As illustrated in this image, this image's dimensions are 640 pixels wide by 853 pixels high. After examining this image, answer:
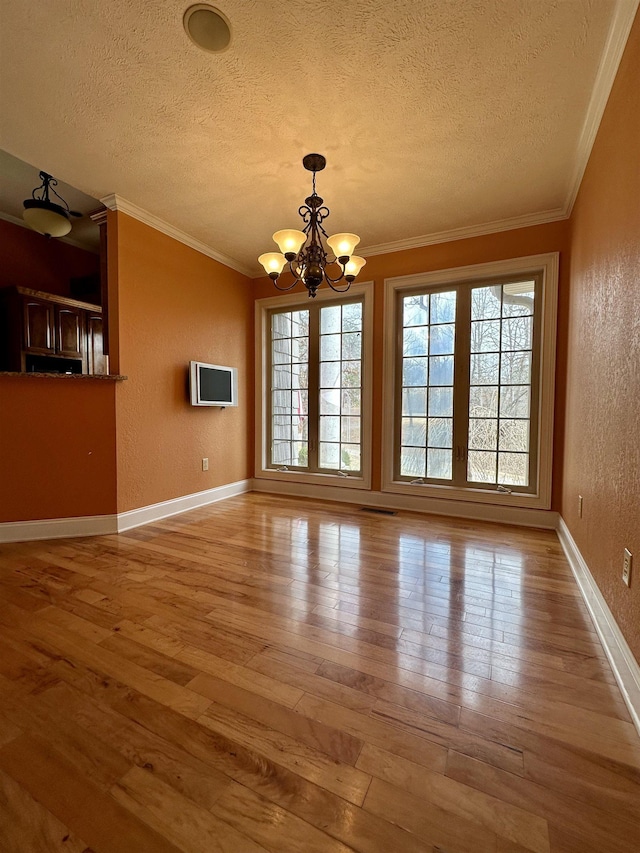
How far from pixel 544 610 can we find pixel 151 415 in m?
3.26

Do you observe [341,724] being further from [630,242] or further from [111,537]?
[111,537]

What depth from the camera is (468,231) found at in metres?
3.36

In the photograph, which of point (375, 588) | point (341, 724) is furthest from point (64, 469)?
point (341, 724)

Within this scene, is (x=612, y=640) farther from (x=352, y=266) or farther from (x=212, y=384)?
(x=212, y=384)

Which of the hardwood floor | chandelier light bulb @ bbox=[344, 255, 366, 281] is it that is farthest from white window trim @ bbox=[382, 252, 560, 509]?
chandelier light bulb @ bbox=[344, 255, 366, 281]

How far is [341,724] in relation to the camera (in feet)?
3.79

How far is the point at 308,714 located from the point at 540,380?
A: 312cm

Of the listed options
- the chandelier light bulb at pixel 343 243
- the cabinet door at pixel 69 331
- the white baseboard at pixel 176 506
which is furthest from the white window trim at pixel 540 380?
the cabinet door at pixel 69 331

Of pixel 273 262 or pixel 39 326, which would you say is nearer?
pixel 273 262

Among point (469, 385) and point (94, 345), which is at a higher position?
point (94, 345)

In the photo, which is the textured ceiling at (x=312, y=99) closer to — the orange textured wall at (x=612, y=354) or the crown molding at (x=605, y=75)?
the crown molding at (x=605, y=75)

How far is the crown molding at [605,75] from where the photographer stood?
1482mm

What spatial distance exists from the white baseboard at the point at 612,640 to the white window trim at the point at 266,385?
2093 mm

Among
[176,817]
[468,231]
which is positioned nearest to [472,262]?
[468,231]
